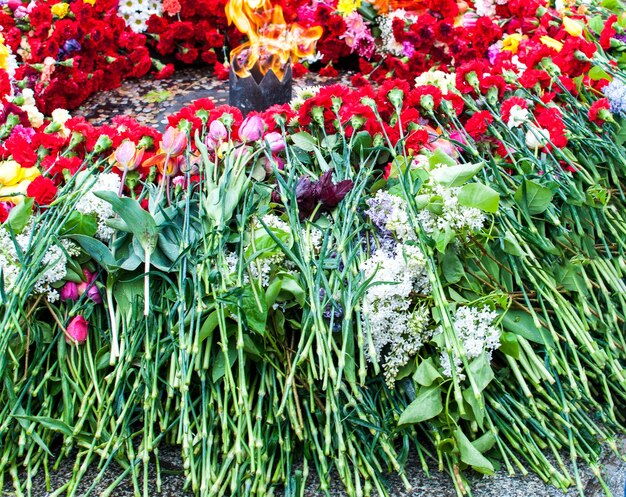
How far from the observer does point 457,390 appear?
1.32 metres

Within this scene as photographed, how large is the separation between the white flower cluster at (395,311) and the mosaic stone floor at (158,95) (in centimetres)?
158

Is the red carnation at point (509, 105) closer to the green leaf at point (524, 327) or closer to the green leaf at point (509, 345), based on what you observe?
the green leaf at point (524, 327)

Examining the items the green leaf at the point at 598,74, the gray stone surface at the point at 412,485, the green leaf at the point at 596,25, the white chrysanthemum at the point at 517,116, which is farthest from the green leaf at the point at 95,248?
the green leaf at the point at 596,25

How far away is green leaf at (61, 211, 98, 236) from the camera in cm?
162

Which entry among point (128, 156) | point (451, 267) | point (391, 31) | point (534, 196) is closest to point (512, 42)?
point (391, 31)

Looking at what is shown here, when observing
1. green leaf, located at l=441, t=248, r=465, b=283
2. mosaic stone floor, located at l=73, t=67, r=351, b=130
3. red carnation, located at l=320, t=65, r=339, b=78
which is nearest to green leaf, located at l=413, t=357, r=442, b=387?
green leaf, located at l=441, t=248, r=465, b=283

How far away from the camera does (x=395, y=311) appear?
1531mm

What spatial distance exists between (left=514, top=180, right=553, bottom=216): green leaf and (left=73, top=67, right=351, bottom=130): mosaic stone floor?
162 centimetres

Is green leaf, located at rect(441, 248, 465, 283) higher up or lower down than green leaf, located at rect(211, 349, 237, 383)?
higher up

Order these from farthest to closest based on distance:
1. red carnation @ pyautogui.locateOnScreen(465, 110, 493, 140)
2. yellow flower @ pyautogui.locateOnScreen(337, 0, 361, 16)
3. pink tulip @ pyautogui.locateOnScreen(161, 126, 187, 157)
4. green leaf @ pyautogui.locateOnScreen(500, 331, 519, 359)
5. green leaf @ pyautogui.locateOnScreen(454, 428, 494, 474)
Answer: yellow flower @ pyautogui.locateOnScreen(337, 0, 361, 16)
red carnation @ pyautogui.locateOnScreen(465, 110, 493, 140)
pink tulip @ pyautogui.locateOnScreen(161, 126, 187, 157)
green leaf @ pyautogui.locateOnScreen(500, 331, 519, 359)
green leaf @ pyautogui.locateOnScreen(454, 428, 494, 474)

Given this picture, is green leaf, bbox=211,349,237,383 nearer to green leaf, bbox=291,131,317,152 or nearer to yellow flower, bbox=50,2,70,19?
green leaf, bbox=291,131,317,152

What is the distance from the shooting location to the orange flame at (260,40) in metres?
2.73

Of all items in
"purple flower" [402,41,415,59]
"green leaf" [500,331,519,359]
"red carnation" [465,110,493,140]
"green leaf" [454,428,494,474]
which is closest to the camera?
"green leaf" [454,428,494,474]

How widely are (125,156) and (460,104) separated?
3.35ft
